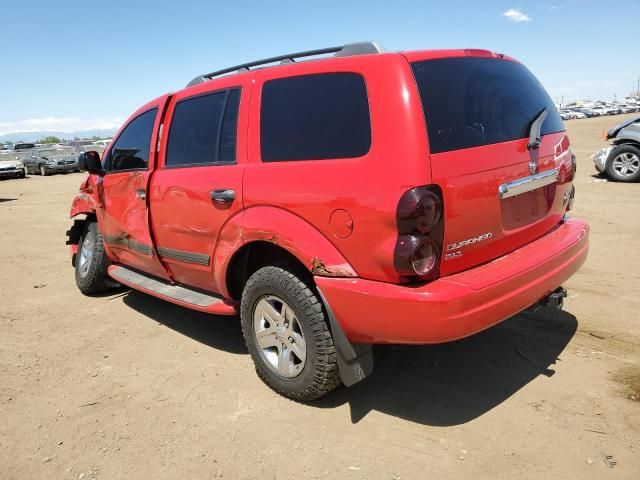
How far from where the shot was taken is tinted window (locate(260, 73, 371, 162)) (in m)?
2.57

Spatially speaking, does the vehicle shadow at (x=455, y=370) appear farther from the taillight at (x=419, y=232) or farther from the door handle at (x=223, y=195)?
the door handle at (x=223, y=195)

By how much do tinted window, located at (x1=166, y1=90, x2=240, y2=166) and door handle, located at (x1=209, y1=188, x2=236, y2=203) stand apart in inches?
8.6

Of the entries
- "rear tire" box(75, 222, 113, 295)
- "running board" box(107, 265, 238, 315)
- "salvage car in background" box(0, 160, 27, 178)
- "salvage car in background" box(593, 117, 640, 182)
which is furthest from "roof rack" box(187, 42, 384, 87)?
"salvage car in background" box(0, 160, 27, 178)

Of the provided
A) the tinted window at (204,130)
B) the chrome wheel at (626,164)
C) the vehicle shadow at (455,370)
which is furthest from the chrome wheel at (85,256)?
the chrome wheel at (626,164)

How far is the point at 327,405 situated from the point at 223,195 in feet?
4.86

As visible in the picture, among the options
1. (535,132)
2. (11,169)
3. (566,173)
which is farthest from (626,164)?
(11,169)

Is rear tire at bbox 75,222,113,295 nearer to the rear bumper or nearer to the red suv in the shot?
the red suv

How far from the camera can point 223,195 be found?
3.19 metres

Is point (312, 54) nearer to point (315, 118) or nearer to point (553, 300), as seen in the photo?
point (315, 118)

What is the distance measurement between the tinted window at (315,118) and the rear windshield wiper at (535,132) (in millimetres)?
1050

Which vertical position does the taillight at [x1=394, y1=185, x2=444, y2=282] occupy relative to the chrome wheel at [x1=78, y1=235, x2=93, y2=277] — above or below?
above

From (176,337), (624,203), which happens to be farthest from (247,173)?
(624,203)

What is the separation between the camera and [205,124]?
3.56m

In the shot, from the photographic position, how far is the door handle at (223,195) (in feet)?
10.3
